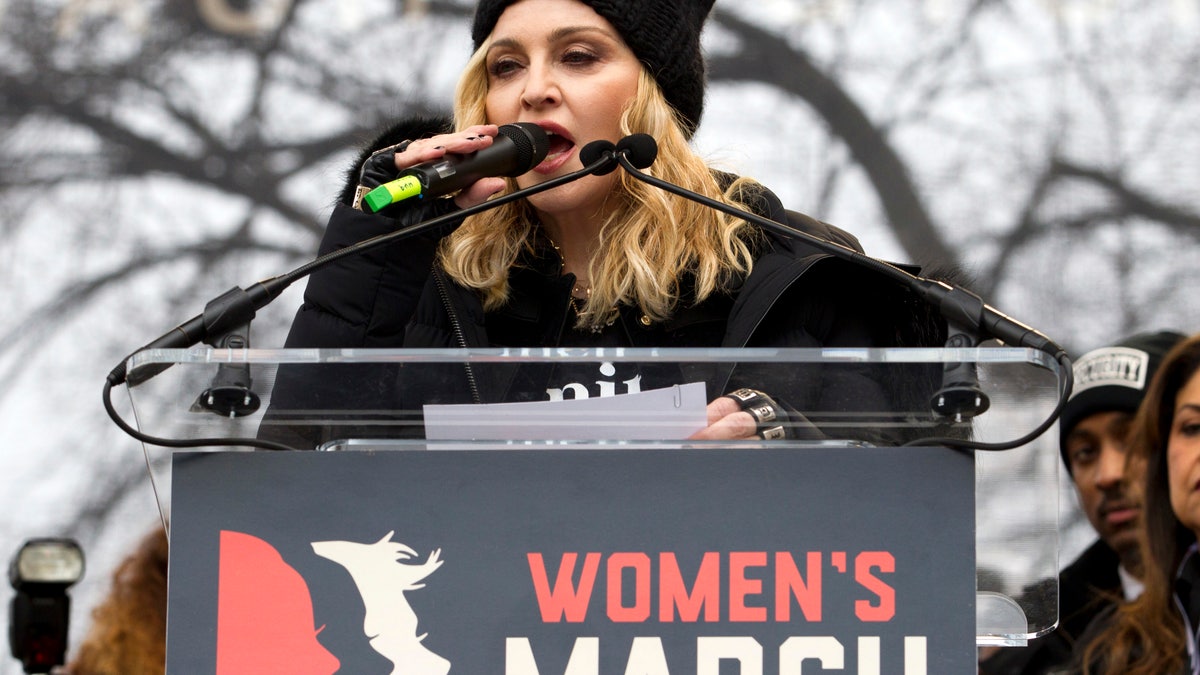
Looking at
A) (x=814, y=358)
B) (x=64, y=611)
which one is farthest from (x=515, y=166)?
(x=64, y=611)

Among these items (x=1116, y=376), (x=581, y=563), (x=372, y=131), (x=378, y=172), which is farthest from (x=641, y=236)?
(x=372, y=131)

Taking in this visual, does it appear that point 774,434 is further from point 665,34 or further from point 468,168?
point 665,34

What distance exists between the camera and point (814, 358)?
1.35 metres

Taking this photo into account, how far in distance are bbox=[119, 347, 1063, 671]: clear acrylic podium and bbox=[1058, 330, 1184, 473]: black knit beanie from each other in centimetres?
216

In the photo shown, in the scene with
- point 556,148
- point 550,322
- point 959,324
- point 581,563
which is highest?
point 556,148

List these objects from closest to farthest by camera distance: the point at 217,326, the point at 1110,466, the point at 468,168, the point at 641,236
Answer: the point at 217,326
the point at 468,168
the point at 641,236
the point at 1110,466

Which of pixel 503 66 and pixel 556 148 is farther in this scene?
pixel 503 66

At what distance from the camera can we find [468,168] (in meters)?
1.71

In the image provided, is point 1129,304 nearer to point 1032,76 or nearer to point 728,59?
point 1032,76

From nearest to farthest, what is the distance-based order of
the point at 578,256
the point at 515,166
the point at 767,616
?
the point at 767,616, the point at 515,166, the point at 578,256

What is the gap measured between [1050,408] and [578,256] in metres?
0.96

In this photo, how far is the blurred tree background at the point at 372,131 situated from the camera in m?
4.31

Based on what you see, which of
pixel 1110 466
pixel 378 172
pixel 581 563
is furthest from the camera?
pixel 1110 466

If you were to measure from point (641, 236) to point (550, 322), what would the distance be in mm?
192
